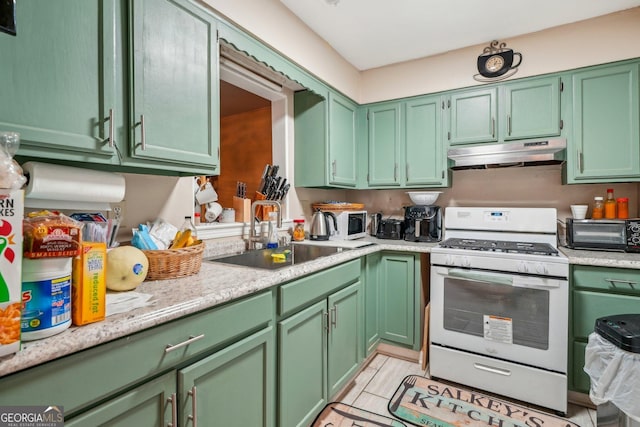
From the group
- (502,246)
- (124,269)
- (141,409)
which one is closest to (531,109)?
(502,246)

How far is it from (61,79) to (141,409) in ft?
3.27

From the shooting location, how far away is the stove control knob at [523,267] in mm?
1858

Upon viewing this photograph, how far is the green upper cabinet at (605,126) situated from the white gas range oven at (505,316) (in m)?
0.38

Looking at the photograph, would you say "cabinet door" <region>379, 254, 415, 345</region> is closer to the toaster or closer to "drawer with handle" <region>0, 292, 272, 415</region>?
the toaster

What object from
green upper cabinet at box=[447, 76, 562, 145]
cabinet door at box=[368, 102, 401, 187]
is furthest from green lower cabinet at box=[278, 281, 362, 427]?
green upper cabinet at box=[447, 76, 562, 145]

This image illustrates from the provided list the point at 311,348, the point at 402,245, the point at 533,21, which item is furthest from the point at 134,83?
the point at 533,21

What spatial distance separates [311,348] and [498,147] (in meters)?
1.97

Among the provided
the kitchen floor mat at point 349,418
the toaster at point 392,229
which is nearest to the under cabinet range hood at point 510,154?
the toaster at point 392,229

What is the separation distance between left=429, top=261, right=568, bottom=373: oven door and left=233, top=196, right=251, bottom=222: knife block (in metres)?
1.31

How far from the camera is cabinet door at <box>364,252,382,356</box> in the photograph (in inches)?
88.7

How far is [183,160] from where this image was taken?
1329mm

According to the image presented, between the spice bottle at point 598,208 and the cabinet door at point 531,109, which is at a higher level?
the cabinet door at point 531,109

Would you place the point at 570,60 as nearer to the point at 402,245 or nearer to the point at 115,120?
the point at 402,245

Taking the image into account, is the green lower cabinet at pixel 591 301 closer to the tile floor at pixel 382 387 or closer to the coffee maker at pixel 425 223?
the tile floor at pixel 382 387
